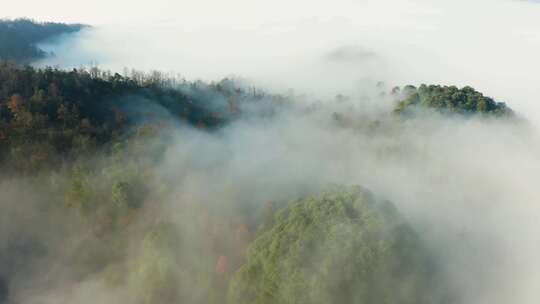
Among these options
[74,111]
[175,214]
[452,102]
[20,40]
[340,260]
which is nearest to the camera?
[340,260]

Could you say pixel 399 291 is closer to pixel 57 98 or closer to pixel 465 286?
pixel 465 286

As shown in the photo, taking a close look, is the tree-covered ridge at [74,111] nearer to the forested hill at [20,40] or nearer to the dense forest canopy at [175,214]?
the dense forest canopy at [175,214]

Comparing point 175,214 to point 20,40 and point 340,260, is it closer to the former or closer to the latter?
point 340,260

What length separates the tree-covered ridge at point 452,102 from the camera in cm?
8388

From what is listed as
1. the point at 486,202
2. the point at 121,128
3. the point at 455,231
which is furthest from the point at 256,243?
the point at 121,128

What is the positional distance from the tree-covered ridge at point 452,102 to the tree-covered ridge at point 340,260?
57.2 m

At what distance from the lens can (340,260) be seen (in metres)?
28.3

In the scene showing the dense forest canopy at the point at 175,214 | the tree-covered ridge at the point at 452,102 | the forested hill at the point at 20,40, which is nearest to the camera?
the dense forest canopy at the point at 175,214

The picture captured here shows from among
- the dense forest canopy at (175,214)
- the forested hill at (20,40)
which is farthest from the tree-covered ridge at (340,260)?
the forested hill at (20,40)

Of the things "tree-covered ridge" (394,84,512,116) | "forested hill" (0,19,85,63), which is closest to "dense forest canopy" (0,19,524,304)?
"tree-covered ridge" (394,84,512,116)

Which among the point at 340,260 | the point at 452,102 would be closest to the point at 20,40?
the point at 452,102

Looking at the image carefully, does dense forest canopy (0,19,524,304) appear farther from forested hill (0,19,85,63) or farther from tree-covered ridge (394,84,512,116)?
forested hill (0,19,85,63)

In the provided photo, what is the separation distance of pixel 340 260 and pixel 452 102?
67.2 meters

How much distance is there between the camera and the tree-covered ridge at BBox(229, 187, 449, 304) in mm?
27953
